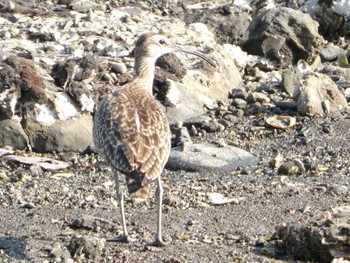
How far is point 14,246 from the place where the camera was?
24.9ft

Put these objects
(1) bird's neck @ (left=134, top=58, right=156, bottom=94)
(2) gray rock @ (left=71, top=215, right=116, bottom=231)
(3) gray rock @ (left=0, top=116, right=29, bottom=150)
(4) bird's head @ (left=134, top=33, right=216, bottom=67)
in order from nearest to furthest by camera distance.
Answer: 1. (2) gray rock @ (left=71, top=215, right=116, bottom=231)
2. (1) bird's neck @ (left=134, top=58, right=156, bottom=94)
3. (4) bird's head @ (left=134, top=33, right=216, bottom=67)
4. (3) gray rock @ (left=0, top=116, right=29, bottom=150)

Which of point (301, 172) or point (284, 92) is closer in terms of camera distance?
point (301, 172)

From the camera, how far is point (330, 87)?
12.0 meters

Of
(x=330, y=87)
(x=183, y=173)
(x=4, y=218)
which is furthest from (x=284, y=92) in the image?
(x=4, y=218)

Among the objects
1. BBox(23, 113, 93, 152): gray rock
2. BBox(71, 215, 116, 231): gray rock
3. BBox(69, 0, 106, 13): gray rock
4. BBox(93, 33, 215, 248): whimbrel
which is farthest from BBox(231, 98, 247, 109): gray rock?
BBox(71, 215, 116, 231): gray rock

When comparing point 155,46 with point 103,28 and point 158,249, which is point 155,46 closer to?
point 158,249

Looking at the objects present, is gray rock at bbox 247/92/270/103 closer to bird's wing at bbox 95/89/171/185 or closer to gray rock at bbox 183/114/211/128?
gray rock at bbox 183/114/211/128

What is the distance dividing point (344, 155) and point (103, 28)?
430 centimetres

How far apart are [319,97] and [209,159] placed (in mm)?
2258

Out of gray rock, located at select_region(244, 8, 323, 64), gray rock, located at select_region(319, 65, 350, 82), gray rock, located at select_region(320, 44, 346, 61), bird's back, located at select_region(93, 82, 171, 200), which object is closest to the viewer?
bird's back, located at select_region(93, 82, 171, 200)

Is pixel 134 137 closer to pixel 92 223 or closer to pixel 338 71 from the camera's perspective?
pixel 92 223

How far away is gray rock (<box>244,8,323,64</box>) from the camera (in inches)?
555

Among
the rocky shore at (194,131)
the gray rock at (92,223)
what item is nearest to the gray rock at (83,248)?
the rocky shore at (194,131)

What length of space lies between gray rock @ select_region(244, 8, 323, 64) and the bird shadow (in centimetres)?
718
